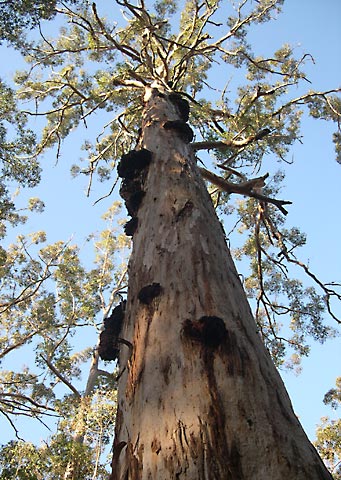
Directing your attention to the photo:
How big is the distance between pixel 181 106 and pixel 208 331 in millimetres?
3811

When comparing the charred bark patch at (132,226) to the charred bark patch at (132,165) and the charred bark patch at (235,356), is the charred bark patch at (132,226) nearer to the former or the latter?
the charred bark patch at (132,165)

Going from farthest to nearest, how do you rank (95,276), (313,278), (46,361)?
(95,276) → (46,361) → (313,278)

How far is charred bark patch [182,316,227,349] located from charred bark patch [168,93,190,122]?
3.43 m

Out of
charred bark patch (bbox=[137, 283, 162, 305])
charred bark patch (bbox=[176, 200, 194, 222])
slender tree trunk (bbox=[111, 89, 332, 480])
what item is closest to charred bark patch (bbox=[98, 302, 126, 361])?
slender tree trunk (bbox=[111, 89, 332, 480])

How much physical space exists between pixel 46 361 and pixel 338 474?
257 inches

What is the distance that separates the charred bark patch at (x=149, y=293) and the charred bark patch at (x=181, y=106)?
308cm

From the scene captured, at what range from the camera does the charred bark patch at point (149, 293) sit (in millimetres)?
2107

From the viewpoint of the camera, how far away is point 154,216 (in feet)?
9.13

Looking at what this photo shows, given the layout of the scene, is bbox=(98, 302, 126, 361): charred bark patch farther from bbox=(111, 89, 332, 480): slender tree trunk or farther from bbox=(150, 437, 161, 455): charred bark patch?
bbox=(150, 437, 161, 455): charred bark patch

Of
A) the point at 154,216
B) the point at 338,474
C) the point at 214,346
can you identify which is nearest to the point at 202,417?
the point at 214,346

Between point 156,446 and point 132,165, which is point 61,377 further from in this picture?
point 156,446

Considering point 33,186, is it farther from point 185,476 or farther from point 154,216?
point 185,476

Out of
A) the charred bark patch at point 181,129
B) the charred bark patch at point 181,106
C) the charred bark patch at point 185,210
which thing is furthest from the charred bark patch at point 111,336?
the charred bark patch at point 181,106

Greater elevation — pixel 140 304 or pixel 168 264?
pixel 168 264
